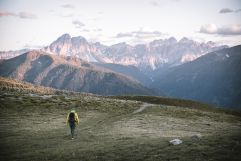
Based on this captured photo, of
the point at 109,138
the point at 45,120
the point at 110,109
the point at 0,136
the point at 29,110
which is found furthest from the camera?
the point at 110,109

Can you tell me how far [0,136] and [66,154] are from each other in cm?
1696

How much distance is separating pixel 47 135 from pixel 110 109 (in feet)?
122

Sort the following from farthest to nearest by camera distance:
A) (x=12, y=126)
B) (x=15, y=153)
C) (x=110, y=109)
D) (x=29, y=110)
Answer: (x=110, y=109), (x=29, y=110), (x=12, y=126), (x=15, y=153)

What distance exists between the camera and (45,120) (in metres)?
60.1

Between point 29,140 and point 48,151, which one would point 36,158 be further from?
point 29,140

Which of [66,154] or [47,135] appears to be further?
[47,135]

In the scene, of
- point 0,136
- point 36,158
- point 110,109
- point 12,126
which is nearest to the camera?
point 36,158

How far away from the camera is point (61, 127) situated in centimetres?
5216

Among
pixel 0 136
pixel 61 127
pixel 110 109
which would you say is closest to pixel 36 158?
pixel 0 136

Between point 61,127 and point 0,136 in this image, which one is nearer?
point 0,136

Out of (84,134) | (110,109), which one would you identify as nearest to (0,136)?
(84,134)

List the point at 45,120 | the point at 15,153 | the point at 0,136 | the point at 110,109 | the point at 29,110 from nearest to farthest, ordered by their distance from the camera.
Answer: the point at 15,153 → the point at 0,136 → the point at 45,120 → the point at 29,110 → the point at 110,109

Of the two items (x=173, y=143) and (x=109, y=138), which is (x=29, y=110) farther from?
(x=173, y=143)

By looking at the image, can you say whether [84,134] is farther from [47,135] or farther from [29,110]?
[29,110]
